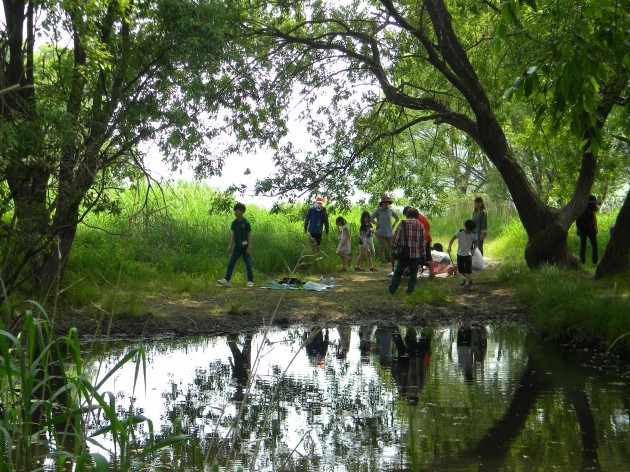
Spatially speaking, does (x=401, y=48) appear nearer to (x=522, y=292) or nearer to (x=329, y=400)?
(x=522, y=292)

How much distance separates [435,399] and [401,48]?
11.3 m

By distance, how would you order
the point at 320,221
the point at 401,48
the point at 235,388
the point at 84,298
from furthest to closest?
1. the point at 320,221
2. the point at 401,48
3. the point at 84,298
4. the point at 235,388

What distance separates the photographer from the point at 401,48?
19.3 meters

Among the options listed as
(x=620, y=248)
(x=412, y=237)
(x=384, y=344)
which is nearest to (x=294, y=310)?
(x=412, y=237)

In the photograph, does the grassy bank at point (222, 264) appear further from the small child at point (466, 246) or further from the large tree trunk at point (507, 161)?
the small child at point (466, 246)

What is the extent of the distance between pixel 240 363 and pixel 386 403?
2887 mm

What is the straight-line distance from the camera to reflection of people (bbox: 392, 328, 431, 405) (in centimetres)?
998

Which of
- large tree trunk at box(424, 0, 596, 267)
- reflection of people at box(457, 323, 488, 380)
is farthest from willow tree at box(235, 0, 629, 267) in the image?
reflection of people at box(457, 323, 488, 380)

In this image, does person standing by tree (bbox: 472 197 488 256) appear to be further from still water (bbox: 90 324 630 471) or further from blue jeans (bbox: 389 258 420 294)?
still water (bbox: 90 324 630 471)

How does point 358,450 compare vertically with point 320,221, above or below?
below

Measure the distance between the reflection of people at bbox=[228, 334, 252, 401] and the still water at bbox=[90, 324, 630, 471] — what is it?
27mm

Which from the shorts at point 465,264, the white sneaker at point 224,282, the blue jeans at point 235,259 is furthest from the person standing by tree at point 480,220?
the white sneaker at point 224,282

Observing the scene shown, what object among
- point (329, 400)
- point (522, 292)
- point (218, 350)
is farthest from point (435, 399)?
point (522, 292)

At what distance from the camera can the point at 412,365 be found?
11.6 m
